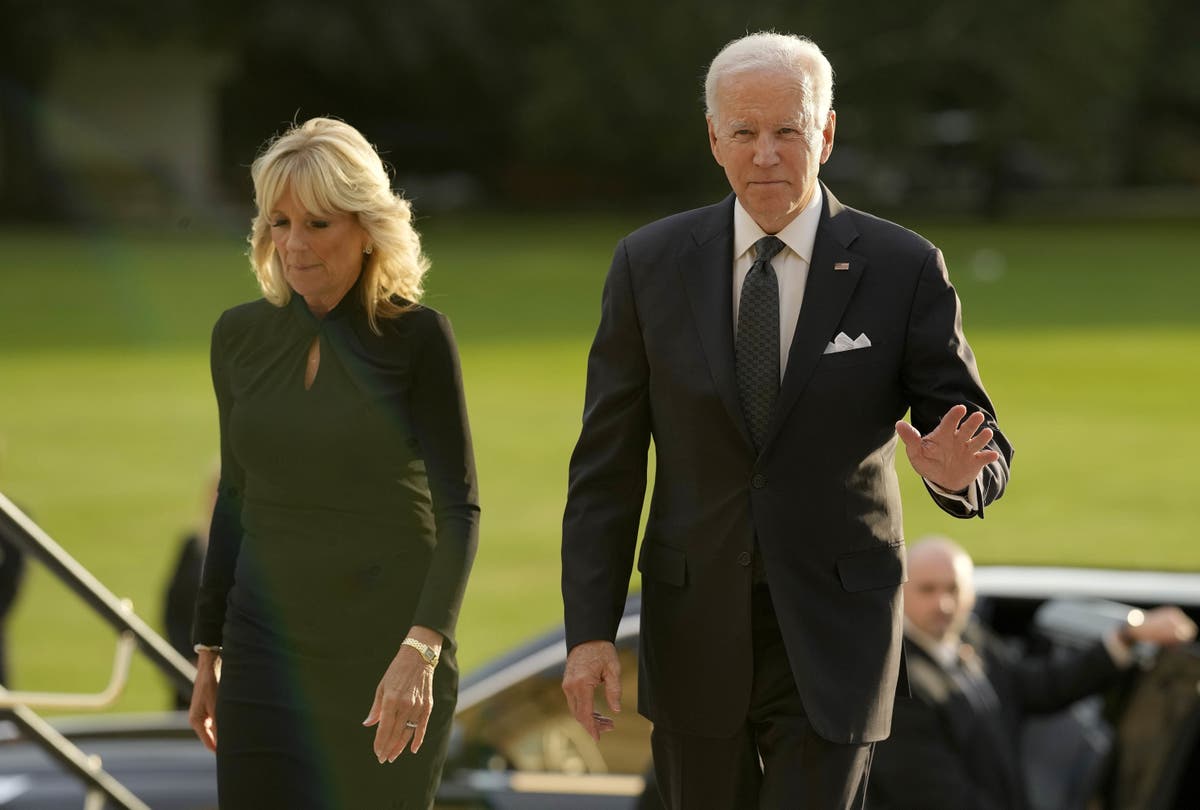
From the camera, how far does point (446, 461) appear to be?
358 centimetres

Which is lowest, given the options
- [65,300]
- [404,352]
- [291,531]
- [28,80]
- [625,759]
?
[625,759]

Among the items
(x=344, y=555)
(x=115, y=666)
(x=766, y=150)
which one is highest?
(x=766, y=150)

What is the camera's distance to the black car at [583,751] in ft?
19.7

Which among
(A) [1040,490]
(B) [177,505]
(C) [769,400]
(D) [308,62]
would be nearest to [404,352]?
(C) [769,400]

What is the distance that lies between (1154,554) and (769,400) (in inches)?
555

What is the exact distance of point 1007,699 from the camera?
653cm

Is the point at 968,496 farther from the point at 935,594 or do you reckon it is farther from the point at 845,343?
the point at 935,594

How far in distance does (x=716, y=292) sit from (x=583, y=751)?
345 cm

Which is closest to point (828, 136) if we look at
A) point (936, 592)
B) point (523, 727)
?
point (936, 592)

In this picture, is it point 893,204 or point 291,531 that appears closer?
point 291,531

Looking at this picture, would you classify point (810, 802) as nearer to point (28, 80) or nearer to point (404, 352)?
point (404, 352)

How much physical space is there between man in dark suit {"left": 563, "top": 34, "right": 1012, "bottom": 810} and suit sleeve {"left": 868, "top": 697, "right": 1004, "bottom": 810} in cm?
244

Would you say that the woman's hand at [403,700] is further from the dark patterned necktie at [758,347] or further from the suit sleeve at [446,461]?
the dark patterned necktie at [758,347]

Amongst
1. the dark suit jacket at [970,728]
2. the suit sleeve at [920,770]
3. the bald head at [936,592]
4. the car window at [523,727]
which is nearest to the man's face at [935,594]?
the bald head at [936,592]
